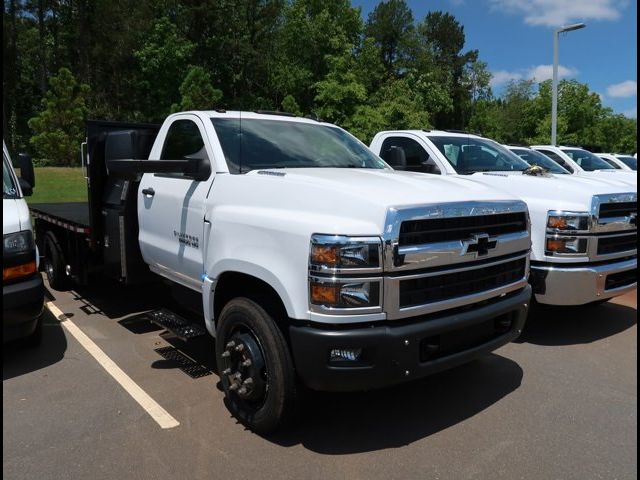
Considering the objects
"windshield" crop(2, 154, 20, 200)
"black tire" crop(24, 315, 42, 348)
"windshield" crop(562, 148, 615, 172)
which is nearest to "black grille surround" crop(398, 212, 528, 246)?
"black tire" crop(24, 315, 42, 348)

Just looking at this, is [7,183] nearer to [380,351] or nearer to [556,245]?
[380,351]

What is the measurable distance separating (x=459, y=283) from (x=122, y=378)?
2.90m

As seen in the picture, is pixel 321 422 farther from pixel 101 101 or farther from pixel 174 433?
pixel 101 101

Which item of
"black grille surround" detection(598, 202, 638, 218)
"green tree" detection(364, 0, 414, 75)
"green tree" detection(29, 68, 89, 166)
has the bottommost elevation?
"black grille surround" detection(598, 202, 638, 218)

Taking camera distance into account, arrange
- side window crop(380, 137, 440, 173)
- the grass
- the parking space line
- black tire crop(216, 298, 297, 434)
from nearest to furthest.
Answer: black tire crop(216, 298, 297, 434)
the parking space line
side window crop(380, 137, 440, 173)
the grass

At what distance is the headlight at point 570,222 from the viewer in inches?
201

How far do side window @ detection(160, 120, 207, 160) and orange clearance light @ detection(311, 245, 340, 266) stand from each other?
173cm

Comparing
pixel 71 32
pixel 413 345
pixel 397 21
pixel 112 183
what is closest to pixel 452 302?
pixel 413 345

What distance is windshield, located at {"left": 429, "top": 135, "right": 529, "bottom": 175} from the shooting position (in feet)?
23.7

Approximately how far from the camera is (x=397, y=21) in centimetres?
5100

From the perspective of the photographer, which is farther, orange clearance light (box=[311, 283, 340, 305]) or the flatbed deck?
the flatbed deck

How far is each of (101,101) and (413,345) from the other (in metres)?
37.8

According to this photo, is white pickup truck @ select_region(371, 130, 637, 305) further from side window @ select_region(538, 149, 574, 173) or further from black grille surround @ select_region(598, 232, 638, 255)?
side window @ select_region(538, 149, 574, 173)

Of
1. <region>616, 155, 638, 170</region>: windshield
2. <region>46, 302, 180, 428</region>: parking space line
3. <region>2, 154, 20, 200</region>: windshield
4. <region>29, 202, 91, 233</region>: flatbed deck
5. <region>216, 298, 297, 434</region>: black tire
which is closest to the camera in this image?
<region>216, 298, 297, 434</region>: black tire
